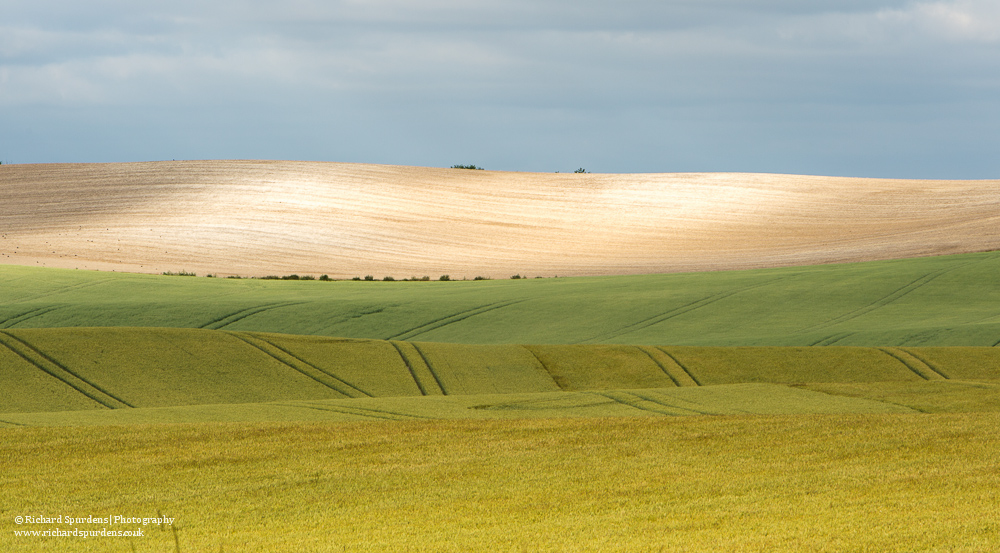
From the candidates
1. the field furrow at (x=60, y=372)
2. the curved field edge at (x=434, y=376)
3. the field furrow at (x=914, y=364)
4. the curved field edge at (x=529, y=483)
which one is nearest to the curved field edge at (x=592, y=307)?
the field furrow at (x=914, y=364)

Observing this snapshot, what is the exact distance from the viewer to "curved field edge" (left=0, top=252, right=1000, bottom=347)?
17.6 meters

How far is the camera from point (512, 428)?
29.8ft

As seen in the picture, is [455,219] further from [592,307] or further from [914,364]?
[914,364]

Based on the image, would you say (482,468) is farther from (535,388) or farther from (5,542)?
(535,388)

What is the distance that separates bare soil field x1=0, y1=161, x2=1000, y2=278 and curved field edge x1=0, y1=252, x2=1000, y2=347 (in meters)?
3.93

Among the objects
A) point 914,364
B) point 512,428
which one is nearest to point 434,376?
point 512,428

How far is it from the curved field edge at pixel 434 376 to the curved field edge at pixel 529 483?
1234 millimetres

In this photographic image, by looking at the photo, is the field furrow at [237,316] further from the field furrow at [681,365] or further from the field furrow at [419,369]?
the field furrow at [681,365]

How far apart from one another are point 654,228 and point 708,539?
30.6 meters

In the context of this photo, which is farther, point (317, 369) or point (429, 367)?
point (429, 367)

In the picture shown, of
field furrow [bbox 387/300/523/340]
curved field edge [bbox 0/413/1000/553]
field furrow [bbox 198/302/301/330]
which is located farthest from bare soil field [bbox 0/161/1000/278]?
curved field edge [bbox 0/413/1000/553]

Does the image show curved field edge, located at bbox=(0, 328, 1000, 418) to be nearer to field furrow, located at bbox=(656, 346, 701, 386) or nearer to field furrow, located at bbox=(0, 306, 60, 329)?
field furrow, located at bbox=(656, 346, 701, 386)

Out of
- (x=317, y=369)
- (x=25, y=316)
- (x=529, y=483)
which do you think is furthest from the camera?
(x=25, y=316)

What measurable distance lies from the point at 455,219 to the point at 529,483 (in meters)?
29.4
